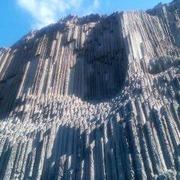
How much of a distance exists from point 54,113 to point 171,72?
18.7 ft

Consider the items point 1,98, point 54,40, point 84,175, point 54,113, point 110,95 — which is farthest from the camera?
point 54,40

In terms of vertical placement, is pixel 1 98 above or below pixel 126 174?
above

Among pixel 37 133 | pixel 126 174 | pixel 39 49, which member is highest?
pixel 39 49

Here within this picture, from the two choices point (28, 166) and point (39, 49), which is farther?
point (39, 49)

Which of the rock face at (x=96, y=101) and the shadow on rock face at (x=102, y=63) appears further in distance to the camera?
the shadow on rock face at (x=102, y=63)

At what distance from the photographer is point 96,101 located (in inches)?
746

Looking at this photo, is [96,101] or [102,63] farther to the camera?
[102,63]

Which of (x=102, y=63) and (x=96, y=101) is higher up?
(x=102, y=63)

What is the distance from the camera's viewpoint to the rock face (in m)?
13.1

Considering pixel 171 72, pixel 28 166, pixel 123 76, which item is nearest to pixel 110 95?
pixel 123 76

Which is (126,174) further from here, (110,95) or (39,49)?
(39,49)

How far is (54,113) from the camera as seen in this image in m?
18.1

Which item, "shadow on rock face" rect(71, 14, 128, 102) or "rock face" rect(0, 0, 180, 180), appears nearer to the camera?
"rock face" rect(0, 0, 180, 180)

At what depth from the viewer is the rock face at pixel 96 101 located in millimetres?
13117
